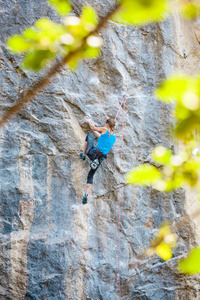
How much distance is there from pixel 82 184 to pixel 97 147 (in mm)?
865

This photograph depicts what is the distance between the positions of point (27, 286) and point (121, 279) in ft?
6.01

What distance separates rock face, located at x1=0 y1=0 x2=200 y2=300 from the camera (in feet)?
16.6

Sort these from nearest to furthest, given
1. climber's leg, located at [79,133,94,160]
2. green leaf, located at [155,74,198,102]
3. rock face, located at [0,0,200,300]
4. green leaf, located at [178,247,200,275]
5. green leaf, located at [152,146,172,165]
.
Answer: green leaf, located at [155,74,198,102]
green leaf, located at [178,247,200,275]
green leaf, located at [152,146,172,165]
rock face, located at [0,0,200,300]
climber's leg, located at [79,133,94,160]

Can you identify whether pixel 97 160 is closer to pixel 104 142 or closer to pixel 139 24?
pixel 104 142

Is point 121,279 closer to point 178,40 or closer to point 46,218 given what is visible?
point 46,218

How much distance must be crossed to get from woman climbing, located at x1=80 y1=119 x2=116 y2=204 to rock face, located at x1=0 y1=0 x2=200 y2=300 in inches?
9.7

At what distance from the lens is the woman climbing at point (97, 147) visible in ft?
16.8

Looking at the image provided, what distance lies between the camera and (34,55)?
121cm

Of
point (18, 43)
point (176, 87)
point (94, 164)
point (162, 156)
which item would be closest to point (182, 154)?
point (162, 156)

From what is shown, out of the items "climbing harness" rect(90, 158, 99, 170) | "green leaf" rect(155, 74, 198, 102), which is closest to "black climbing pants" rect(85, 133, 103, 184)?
"climbing harness" rect(90, 158, 99, 170)

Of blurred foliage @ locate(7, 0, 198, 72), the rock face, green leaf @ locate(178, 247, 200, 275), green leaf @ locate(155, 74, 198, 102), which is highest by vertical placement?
the rock face

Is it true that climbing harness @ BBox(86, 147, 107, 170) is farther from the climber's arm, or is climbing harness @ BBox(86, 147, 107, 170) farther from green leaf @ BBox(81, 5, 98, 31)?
green leaf @ BBox(81, 5, 98, 31)

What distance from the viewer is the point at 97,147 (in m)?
5.14

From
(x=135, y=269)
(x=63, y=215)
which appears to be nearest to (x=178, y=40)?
(x=63, y=215)
